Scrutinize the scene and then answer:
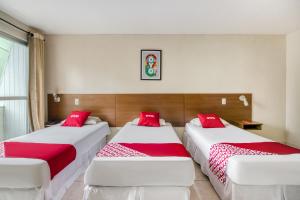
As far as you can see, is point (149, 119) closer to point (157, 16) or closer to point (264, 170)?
point (157, 16)

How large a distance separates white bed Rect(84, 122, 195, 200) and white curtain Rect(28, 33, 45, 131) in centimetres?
234

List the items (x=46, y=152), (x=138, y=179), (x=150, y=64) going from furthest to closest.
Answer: (x=150, y=64), (x=46, y=152), (x=138, y=179)

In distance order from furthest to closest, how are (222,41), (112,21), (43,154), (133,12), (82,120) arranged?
(222,41), (82,120), (112,21), (133,12), (43,154)

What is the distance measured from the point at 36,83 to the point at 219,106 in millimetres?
3494

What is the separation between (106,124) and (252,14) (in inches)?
120

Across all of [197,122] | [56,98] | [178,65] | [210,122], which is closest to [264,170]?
[210,122]

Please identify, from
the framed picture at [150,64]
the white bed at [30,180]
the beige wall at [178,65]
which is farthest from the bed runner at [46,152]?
the framed picture at [150,64]

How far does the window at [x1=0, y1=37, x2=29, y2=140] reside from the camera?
324 centimetres

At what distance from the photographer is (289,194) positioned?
1766 millimetres

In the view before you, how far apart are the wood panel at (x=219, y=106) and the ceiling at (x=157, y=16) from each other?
1.24 meters

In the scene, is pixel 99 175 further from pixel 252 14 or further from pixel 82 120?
pixel 252 14

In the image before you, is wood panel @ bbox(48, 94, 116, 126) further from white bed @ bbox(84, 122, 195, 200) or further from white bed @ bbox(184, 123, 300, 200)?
white bed @ bbox(184, 123, 300, 200)

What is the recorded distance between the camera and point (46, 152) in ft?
6.51

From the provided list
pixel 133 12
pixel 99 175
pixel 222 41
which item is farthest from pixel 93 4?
pixel 222 41
